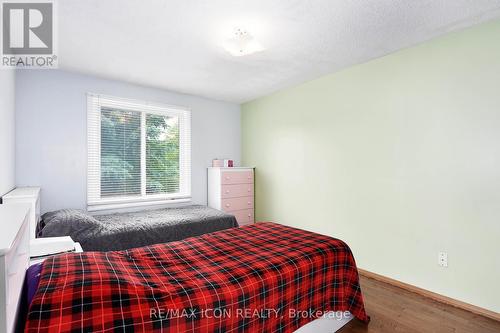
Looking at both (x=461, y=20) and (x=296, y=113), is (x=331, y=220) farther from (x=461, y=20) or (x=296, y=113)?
(x=461, y=20)

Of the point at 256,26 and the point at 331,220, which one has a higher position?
the point at 256,26

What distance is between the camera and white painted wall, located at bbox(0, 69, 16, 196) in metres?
2.11

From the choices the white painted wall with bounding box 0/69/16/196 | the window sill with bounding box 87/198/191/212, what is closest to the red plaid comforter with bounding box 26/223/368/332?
the white painted wall with bounding box 0/69/16/196

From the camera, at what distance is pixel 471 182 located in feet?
7.17

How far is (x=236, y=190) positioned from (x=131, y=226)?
73.5 inches

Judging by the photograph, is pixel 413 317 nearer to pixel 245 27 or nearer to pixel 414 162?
pixel 414 162

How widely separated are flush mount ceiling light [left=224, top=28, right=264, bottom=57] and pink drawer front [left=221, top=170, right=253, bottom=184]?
2.17m

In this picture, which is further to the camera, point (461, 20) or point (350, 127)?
point (350, 127)

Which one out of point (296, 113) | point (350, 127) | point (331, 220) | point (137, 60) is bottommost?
point (331, 220)

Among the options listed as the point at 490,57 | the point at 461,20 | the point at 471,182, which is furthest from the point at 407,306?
the point at 461,20

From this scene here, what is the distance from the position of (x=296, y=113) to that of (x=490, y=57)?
2.15 meters

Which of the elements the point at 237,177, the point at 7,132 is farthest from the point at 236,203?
the point at 7,132

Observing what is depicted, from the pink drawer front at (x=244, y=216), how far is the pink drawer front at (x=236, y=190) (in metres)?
0.29

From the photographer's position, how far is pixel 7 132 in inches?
92.9
